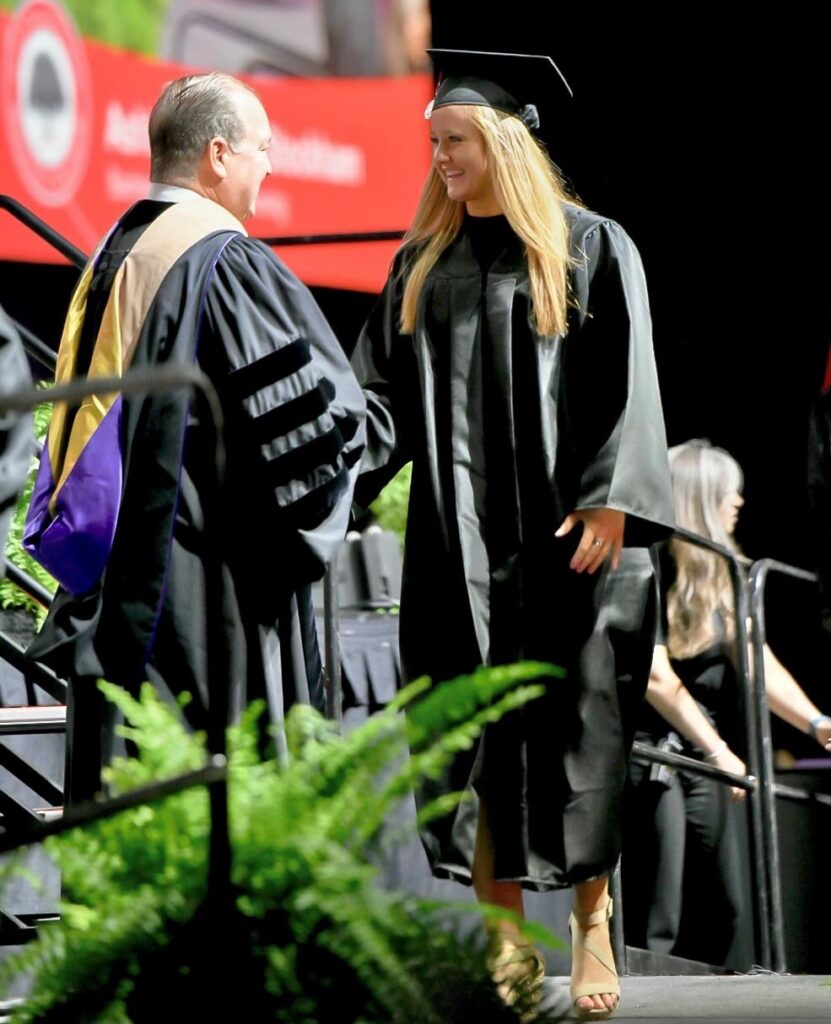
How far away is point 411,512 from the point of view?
3.48m

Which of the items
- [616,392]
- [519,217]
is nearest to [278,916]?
[616,392]

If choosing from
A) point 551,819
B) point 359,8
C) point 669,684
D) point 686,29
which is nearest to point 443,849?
point 551,819

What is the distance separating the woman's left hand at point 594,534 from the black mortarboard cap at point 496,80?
2.55 ft

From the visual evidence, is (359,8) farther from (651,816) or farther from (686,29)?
(651,816)

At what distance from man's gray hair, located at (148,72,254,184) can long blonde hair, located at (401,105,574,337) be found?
461 millimetres

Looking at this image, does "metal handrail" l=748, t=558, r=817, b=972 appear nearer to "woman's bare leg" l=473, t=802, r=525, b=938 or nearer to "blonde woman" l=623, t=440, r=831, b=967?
"blonde woman" l=623, t=440, r=831, b=967

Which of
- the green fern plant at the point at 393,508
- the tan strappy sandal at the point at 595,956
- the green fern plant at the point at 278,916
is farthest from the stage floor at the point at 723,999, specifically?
the green fern plant at the point at 393,508

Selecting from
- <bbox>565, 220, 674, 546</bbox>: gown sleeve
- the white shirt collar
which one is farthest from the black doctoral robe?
<bbox>565, 220, 674, 546</bbox>: gown sleeve

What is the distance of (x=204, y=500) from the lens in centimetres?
301

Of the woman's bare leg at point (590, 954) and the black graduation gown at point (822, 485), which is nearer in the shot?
the woman's bare leg at point (590, 954)

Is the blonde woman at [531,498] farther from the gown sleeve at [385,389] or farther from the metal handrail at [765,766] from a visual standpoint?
the metal handrail at [765,766]

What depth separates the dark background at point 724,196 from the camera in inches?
331

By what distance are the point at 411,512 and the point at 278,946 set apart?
5.96 ft

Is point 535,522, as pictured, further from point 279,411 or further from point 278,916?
point 278,916
